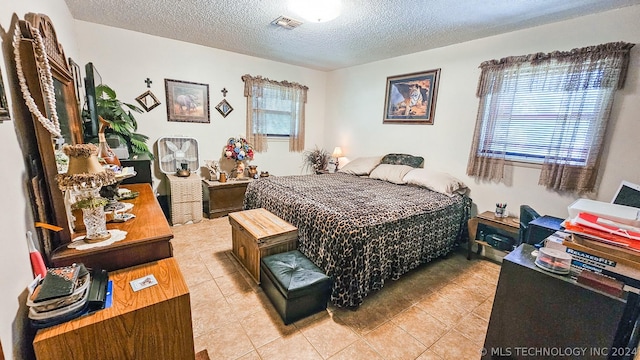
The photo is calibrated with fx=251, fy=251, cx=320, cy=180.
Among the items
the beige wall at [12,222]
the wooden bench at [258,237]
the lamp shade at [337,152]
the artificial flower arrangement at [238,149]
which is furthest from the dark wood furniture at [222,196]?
the beige wall at [12,222]

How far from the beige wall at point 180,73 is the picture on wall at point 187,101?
6 centimetres

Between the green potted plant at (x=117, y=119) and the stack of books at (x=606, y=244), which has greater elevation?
the green potted plant at (x=117, y=119)

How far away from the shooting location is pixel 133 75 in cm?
327

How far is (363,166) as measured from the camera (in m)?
3.85

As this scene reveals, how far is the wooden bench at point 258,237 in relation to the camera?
210 centimetres

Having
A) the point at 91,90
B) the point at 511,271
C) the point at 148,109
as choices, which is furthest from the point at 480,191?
the point at 148,109

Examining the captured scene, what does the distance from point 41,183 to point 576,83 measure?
12.4 feet

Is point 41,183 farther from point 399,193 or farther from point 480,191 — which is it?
point 480,191

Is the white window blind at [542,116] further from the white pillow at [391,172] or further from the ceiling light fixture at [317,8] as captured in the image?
the ceiling light fixture at [317,8]

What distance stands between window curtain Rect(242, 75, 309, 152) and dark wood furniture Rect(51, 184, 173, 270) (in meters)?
2.92

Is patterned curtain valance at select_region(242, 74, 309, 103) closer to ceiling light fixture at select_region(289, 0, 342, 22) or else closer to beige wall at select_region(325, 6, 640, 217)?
beige wall at select_region(325, 6, 640, 217)

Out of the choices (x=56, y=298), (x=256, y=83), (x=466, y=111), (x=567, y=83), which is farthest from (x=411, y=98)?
(x=56, y=298)

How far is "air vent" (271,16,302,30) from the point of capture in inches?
102

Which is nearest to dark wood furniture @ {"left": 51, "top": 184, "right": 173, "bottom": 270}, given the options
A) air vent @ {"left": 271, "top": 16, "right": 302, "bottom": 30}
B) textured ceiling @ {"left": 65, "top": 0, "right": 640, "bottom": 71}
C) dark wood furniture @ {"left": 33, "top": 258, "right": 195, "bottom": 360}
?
dark wood furniture @ {"left": 33, "top": 258, "right": 195, "bottom": 360}
